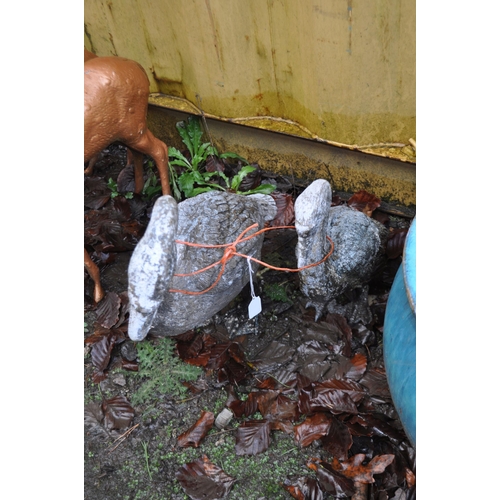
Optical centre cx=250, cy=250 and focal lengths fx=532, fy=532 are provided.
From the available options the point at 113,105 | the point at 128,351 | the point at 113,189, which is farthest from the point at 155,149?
the point at 128,351

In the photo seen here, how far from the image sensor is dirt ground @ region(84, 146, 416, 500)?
1781 mm

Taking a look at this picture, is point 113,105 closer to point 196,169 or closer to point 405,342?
point 196,169

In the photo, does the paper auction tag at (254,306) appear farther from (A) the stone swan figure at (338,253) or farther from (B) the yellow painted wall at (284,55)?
(B) the yellow painted wall at (284,55)

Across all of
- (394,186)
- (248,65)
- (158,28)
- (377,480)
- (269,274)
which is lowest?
(377,480)

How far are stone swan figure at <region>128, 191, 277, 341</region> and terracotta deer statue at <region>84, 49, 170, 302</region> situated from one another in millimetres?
472

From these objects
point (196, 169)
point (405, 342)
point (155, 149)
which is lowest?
point (196, 169)

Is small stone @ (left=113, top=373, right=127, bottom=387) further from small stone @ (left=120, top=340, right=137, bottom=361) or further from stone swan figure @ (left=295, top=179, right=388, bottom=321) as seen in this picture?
stone swan figure @ (left=295, top=179, right=388, bottom=321)

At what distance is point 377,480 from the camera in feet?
5.66

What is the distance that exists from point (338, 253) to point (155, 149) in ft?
3.10

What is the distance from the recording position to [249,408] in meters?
1.96

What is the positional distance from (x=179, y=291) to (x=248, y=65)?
1.47 meters

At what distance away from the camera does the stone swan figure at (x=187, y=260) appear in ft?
4.84

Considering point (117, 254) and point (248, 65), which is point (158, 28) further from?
point (117, 254)

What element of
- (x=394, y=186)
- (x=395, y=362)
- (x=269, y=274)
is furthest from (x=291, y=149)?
(x=395, y=362)
